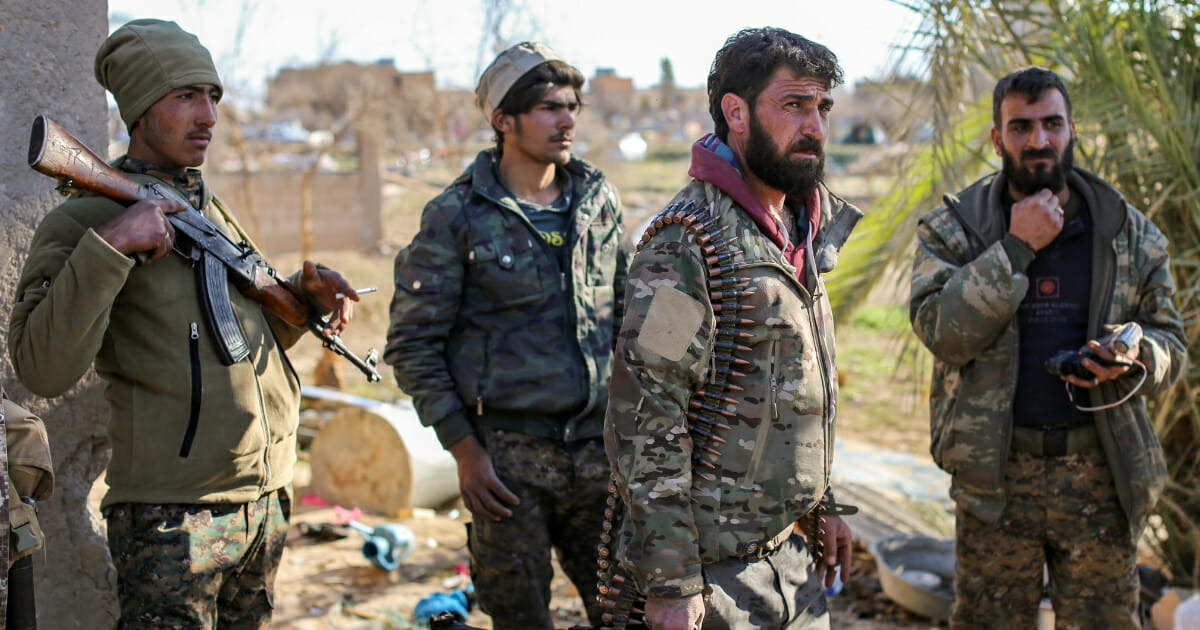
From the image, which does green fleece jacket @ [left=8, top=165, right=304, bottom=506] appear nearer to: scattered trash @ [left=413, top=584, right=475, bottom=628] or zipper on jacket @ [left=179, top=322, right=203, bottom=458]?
zipper on jacket @ [left=179, top=322, right=203, bottom=458]

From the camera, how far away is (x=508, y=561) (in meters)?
3.57

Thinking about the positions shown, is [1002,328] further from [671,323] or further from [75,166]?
[75,166]

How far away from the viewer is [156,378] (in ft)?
9.52

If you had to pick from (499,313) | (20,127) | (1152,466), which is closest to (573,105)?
(499,313)

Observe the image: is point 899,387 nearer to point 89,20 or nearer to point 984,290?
point 984,290

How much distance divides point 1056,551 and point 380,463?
402cm

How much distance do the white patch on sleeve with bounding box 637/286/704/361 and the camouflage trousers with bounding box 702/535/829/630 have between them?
0.57m

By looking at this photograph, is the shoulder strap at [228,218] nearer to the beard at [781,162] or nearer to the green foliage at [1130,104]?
the beard at [781,162]

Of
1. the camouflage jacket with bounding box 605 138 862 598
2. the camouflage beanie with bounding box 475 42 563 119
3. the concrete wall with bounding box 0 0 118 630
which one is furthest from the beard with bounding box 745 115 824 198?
the concrete wall with bounding box 0 0 118 630

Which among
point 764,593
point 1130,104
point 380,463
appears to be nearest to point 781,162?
point 764,593

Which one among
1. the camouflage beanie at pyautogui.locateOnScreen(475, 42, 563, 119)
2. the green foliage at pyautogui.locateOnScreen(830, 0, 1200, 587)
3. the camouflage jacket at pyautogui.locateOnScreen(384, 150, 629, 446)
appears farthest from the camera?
the green foliage at pyautogui.locateOnScreen(830, 0, 1200, 587)

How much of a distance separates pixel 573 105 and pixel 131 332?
1.65m

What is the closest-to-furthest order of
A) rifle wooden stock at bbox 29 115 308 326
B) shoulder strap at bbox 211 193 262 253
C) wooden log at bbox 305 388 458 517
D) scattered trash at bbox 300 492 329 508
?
rifle wooden stock at bbox 29 115 308 326 → shoulder strap at bbox 211 193 262 253 → wooden log at bbox 305 388 458 517 → scattered trash at bbox 300 492 329 508

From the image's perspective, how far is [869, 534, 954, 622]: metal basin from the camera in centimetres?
501
